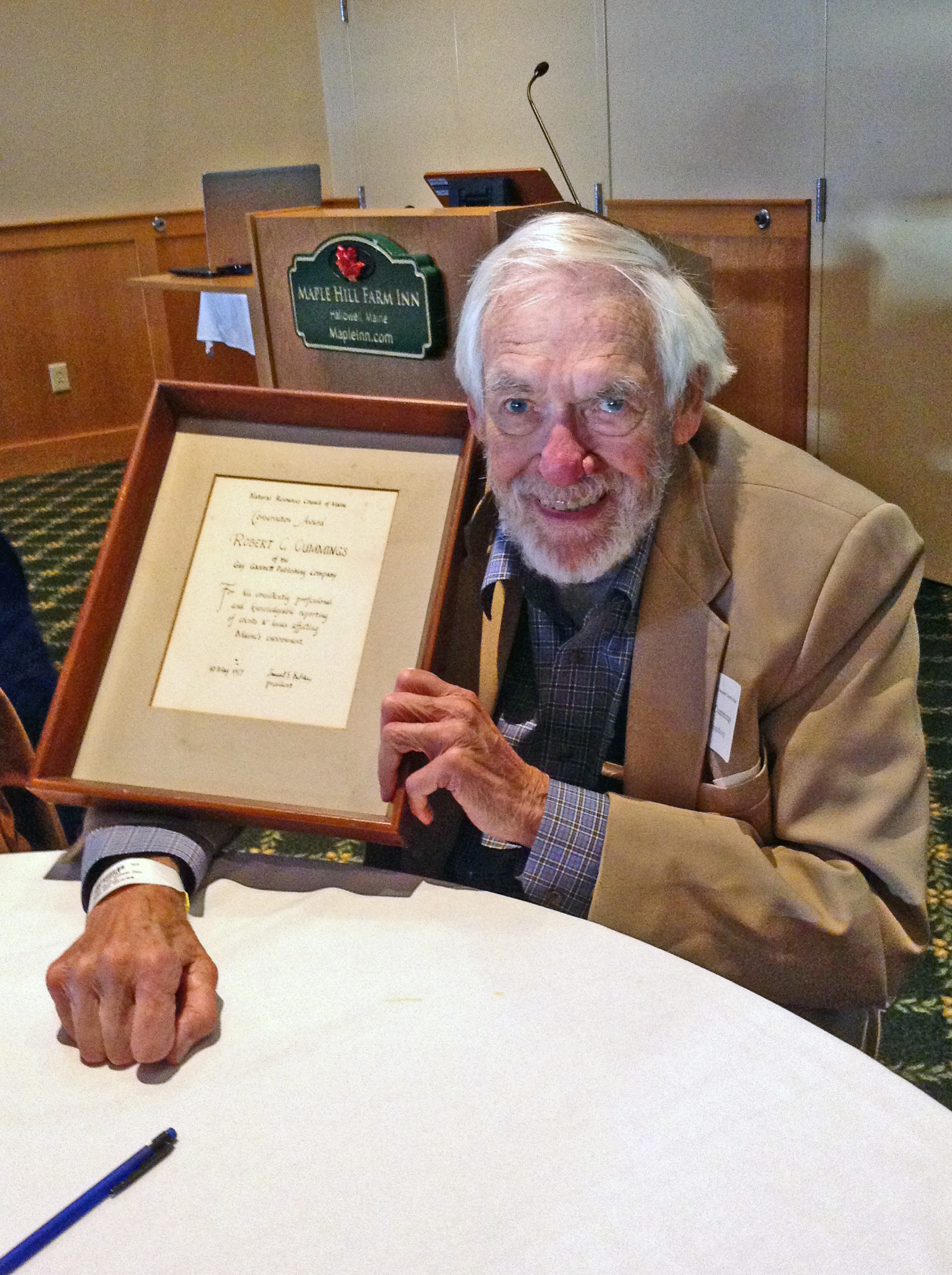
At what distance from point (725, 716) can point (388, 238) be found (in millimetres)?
703

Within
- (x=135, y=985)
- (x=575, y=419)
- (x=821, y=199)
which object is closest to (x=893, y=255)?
(x=821, y=199)

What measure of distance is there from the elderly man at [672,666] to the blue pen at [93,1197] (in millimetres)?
243

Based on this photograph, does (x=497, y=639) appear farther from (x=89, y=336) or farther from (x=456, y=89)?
(x=89, y=336)

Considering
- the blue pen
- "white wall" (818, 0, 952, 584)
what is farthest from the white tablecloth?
"white wall" (818, 0, 952, 584)

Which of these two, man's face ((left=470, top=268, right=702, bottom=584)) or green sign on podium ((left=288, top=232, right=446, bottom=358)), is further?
green sign on podium ((left=288, top=232, right=446, bottom=358))

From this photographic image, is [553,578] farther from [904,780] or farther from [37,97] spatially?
[37,97]

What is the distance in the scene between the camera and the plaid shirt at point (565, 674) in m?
1.29

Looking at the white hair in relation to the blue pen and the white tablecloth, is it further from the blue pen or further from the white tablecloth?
the blue pen

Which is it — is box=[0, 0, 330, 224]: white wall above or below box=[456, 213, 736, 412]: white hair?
above

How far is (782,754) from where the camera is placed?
3.94ft

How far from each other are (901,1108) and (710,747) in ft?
1.56

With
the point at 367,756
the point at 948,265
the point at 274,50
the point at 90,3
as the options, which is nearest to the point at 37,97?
the point at 90,3

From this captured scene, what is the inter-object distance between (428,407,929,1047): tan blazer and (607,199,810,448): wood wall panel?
10.8 feet

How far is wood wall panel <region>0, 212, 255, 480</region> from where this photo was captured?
20.2ft
